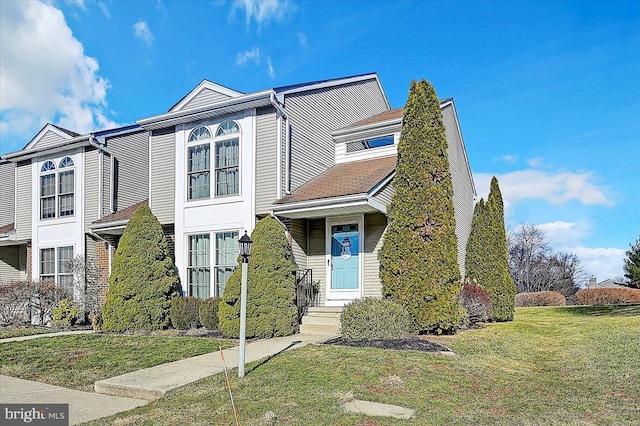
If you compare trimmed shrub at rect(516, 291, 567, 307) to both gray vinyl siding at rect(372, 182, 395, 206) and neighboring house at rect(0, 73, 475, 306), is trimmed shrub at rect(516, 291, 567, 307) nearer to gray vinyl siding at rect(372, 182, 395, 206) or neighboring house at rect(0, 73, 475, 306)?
neighboring house at rect(0, 73, 475, 306)

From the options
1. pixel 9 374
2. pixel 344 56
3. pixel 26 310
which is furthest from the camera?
pixel 344 56

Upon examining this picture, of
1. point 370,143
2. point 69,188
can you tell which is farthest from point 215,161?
point 69,188

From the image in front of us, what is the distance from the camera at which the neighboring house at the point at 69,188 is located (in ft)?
51.8

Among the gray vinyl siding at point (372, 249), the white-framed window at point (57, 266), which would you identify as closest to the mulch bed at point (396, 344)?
the gray vinyl siding at point (372, 249)

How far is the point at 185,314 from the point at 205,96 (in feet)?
20.0

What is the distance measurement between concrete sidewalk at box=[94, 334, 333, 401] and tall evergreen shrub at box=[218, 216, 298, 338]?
1080 mm

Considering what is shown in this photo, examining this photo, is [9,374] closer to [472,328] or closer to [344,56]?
[472,328]

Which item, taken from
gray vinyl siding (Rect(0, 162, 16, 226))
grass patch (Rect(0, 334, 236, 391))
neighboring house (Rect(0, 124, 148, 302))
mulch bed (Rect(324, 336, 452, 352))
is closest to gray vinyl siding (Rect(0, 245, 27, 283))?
gray vinyl siding (Rect(0, 162, 16, 226))

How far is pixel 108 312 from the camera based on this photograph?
40.1ft

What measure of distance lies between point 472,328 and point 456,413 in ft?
23.4

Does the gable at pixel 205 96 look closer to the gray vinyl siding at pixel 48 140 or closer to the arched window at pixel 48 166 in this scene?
the gray vinyl siding at pixel 48 140

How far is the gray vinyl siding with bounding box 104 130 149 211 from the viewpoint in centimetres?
1628

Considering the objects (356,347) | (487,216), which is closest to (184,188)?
(356,347)

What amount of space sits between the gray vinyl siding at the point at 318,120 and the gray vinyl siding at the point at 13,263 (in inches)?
538
